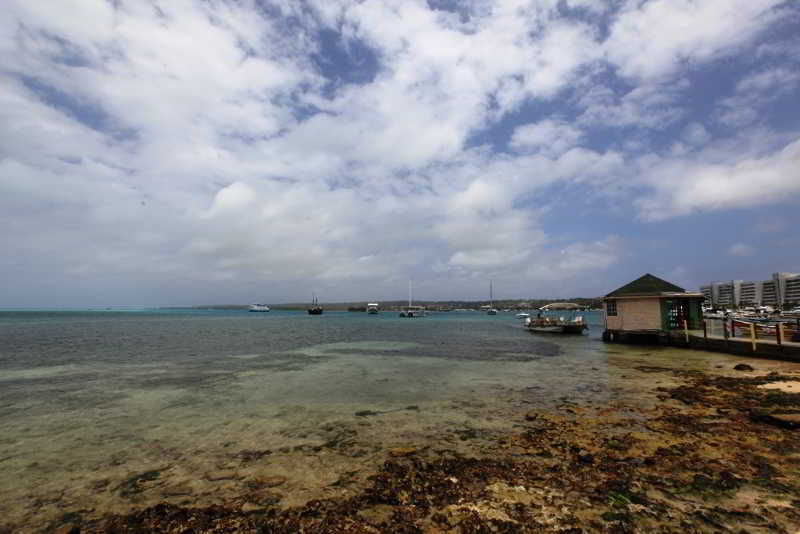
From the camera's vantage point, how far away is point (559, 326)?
161 ft

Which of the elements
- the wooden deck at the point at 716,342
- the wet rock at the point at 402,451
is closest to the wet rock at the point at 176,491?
the wet rock at the point at 402,451

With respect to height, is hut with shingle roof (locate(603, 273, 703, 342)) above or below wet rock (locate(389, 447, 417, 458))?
above

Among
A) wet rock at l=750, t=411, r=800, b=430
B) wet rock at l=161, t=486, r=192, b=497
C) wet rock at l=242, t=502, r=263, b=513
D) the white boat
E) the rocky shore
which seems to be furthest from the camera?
the white boat

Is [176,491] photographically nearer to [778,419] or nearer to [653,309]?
[778,419]

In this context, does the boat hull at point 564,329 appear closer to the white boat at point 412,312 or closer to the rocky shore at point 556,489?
the rocky shore at point 556,489

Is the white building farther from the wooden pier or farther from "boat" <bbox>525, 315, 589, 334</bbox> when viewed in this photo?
the wooden pier

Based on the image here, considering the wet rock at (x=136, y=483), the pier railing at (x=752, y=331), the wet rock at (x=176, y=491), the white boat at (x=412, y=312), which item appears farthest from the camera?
the white boat at (x=412, y=312)

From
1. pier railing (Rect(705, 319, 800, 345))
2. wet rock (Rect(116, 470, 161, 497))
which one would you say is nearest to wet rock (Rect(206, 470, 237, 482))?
wet rock (Rect(116, 470, 161, 497))

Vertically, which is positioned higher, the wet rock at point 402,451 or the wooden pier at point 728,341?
the wooden pier at point 728,341

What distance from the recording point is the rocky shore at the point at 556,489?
218 inches

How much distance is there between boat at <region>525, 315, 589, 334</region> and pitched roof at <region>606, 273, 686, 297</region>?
1632 centimetres

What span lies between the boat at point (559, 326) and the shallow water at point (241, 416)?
70.8 feet

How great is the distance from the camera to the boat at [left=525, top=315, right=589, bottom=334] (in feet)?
156

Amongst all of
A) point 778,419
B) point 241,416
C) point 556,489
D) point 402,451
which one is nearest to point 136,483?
point 241,416
